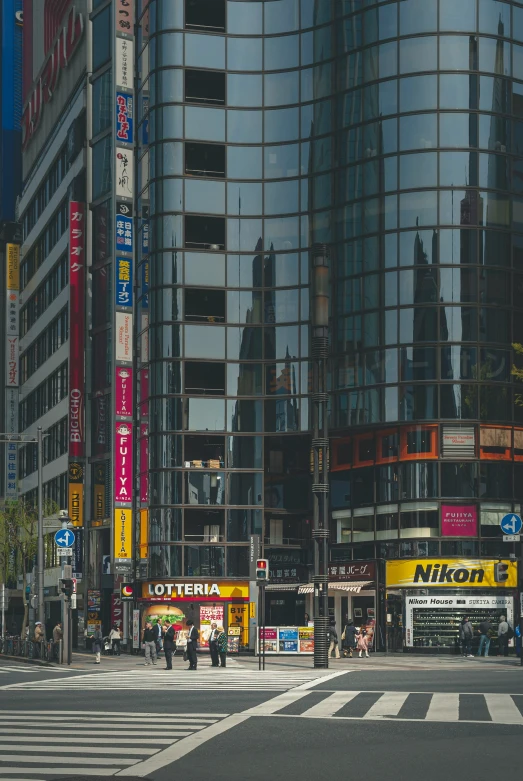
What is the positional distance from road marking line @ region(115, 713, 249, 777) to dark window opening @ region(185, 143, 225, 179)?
51.8 metres

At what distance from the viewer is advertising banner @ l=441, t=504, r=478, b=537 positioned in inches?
2549

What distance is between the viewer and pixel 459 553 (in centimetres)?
6475

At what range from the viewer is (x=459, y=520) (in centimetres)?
6488

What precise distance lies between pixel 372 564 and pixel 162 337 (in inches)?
636

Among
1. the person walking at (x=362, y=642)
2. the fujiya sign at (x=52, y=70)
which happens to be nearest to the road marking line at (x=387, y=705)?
the person walking at (x=362, y=642)

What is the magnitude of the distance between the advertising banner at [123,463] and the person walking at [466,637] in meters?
21.1

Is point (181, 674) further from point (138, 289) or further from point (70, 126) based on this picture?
point (70, 126)

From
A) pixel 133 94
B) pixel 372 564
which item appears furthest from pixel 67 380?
pixel 372 564

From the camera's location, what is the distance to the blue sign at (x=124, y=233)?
7406 centimetres

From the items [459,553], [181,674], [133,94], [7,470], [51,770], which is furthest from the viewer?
[7,470]

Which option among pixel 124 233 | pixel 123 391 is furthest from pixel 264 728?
pixel 124 233

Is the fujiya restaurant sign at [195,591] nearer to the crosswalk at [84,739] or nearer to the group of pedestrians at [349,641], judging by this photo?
the group of pedestrians at [349,641]

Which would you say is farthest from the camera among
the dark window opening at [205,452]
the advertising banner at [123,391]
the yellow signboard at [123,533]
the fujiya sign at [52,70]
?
the fujiya sign at [52,70]

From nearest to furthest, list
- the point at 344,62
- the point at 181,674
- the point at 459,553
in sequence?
the point at 181,674, the point at 459,553, the point at 344,62
